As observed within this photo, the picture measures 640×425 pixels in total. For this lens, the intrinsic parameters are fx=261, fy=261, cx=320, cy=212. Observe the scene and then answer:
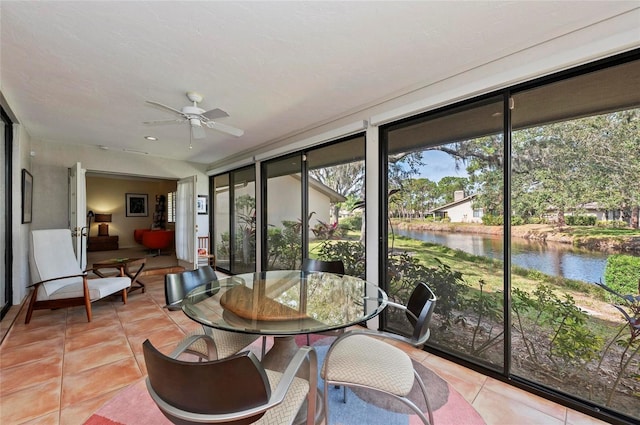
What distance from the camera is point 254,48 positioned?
186 cm

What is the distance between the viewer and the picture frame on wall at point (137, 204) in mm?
8445

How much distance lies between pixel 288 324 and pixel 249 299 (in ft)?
1.87

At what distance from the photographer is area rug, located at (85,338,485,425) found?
1.58 metres

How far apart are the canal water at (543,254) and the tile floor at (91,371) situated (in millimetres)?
895

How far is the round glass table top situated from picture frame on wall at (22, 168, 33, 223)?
10.9 feet

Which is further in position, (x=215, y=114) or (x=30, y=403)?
(x=215, y=114)

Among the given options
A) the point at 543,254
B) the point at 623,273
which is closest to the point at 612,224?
the point at 623,273

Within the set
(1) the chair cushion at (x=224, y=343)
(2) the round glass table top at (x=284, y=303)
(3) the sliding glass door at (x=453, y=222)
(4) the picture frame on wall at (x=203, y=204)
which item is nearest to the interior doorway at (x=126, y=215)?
(4) the picture frame on wall at (x=203, y=204)

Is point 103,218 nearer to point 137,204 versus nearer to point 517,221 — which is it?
point 137,204

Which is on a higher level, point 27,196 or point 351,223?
point 27,196

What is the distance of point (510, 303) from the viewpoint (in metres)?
2.01

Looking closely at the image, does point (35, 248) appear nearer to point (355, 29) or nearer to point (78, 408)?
point (78, 408)

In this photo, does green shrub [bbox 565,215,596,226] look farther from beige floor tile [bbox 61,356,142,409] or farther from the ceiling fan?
beige floor tile [bbox 61,356,142,409]

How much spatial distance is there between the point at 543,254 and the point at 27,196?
6.08 m
